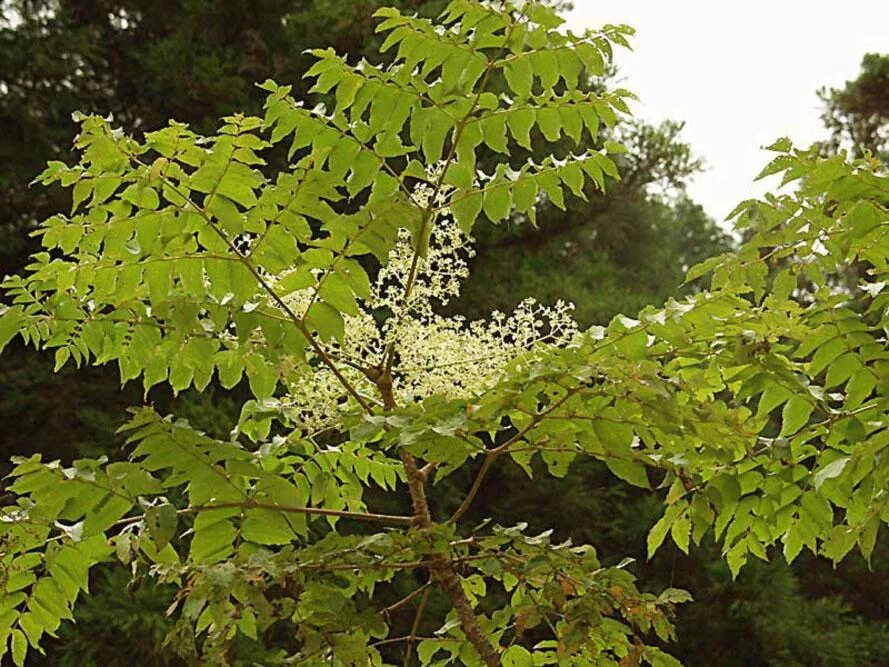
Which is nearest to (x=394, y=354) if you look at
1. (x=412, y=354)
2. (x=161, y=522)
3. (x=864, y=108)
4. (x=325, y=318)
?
(x=412, y=354)

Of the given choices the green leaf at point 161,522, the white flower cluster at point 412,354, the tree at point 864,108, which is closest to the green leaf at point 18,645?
the green leaf at point 161,522

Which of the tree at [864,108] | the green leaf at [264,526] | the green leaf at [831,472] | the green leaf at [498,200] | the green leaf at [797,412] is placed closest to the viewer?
the green leaf at [831,472]

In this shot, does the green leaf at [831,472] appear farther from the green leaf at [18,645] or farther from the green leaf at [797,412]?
the green leaf at [18,645]

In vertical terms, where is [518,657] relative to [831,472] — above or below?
below

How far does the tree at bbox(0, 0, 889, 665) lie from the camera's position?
4.25 feet

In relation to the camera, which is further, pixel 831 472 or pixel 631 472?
pixel 631 472

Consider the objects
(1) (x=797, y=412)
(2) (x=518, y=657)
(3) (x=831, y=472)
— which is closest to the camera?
(3) (x=831, y=472)

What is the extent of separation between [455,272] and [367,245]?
1.52 ft

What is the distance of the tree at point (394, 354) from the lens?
129 centimetres

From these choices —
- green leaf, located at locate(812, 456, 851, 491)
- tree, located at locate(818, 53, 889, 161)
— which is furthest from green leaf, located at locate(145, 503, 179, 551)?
tree, located at locate(818, 53, 889, 161)

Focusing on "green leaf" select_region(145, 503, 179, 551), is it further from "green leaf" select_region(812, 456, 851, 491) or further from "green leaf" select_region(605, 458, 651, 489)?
"green leaf" select_region(812, 456, 851, 491)

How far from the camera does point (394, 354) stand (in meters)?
1.66

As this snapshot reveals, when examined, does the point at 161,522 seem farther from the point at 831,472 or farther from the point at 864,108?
the point at 864,108

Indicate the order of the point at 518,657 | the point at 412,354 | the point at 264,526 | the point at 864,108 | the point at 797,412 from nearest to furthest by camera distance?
1. the point at 264,526
2. the point at 797,412
3. the point at 412,354
4. the point at 518,657
5. the point at 864,108
